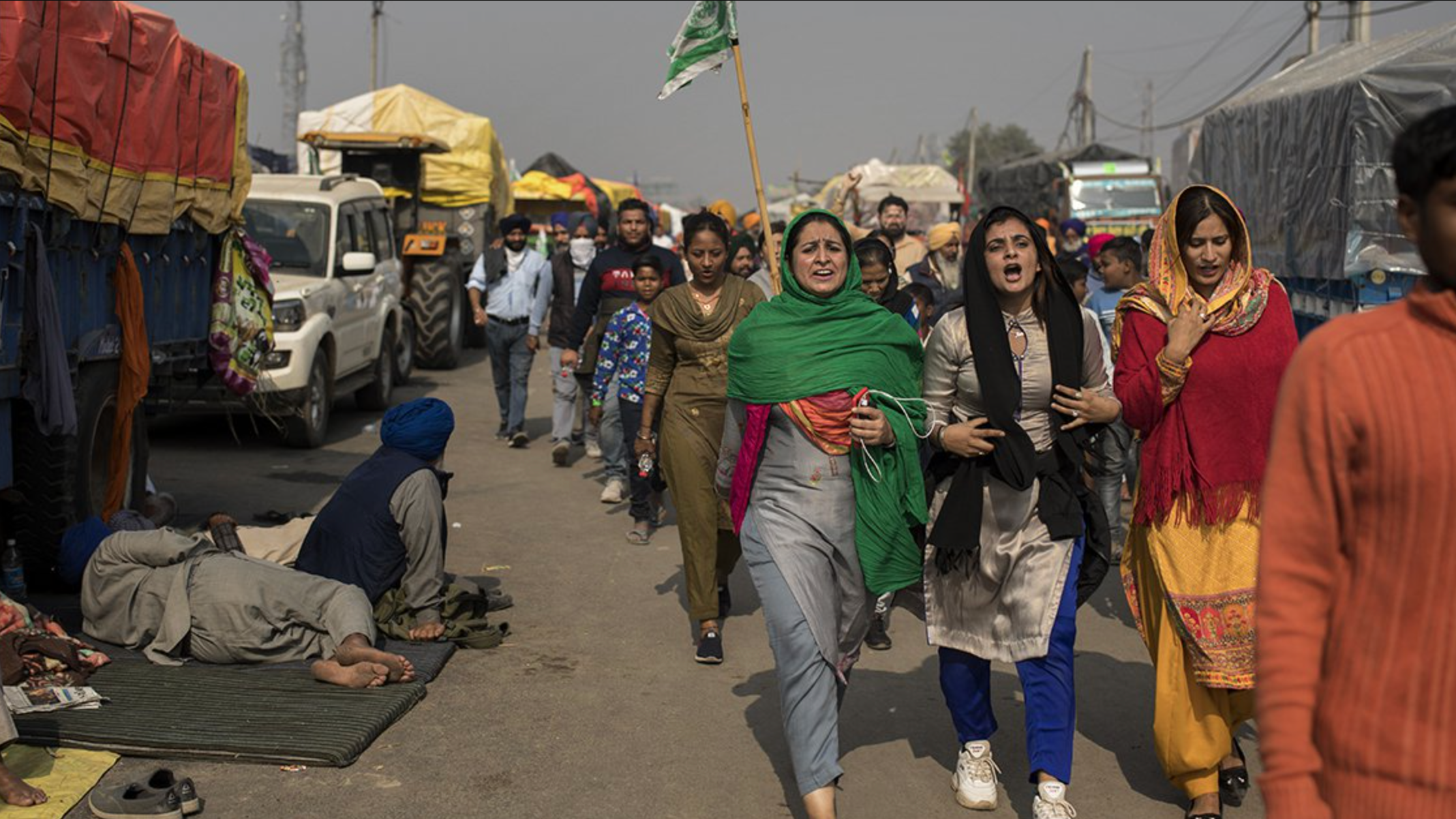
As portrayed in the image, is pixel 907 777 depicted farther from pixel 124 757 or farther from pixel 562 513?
pixel 562 513

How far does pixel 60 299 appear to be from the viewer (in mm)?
7145

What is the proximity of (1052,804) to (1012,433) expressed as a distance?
43.7 inches

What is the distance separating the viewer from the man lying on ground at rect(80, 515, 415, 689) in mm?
6242

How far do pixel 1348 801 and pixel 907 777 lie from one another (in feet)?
10.4

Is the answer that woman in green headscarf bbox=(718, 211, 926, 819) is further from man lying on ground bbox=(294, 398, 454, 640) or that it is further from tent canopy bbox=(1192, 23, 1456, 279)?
tent canopy bbox=(1192, 23, 1456, 279)

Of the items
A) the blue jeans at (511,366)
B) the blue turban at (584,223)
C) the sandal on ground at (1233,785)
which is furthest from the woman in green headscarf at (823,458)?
the blue turban at (584,223)

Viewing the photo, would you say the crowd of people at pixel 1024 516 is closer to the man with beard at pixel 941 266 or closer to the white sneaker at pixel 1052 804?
the white sneaker at pixel 1052 804

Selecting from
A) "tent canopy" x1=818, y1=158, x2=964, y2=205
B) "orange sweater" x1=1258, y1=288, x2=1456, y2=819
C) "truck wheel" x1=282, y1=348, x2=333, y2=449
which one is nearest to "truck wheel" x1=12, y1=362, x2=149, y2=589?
"truck wheel" x1=282, y1=348, x2=333, y2=449

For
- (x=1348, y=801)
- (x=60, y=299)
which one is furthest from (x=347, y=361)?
(x=1348, y=801)

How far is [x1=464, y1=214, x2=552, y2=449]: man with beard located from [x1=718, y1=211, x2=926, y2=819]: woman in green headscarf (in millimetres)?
7895

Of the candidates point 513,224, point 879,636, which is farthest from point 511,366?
point 879,636

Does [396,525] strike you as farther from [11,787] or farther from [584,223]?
[584,223]

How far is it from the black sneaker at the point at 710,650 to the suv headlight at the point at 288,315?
21.4 feet

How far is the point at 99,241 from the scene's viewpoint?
7672 millimetres
